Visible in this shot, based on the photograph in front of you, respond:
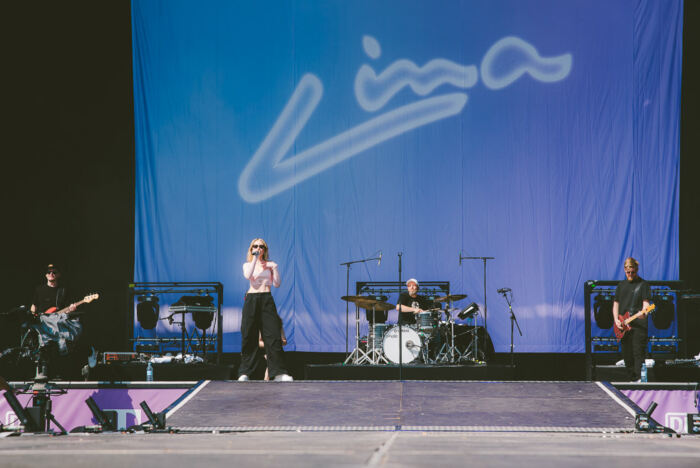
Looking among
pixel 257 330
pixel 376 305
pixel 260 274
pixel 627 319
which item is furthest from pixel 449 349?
pixel 260 274

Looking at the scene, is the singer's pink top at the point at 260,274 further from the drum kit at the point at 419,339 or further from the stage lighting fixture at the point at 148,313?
the stage lighting fixture at the point at 148,313

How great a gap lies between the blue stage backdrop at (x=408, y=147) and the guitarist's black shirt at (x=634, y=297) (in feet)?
4.10

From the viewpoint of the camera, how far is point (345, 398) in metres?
5.20

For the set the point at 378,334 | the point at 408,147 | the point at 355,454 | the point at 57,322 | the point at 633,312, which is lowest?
the point at 378,334

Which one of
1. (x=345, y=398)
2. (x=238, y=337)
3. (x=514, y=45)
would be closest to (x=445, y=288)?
(x=238, y=337)

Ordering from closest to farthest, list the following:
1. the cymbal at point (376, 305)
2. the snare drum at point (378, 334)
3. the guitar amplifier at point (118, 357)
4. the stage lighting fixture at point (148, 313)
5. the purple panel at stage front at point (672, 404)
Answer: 1. the purple panel at stage front at point (672, 404)
2. the guitar amplifier at point (118, 357)
3. the cymbal at point (376, 305)
4. the snare drum at point (378, 334)
5. the stage lighting fixture at point (148, 313)

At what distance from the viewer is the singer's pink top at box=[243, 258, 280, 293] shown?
6910 mm

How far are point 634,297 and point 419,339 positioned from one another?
2532mm

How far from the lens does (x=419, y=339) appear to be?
28.7 feet

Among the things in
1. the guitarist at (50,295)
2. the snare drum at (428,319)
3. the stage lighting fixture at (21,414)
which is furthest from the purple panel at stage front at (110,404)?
the snare drum at (428,319)

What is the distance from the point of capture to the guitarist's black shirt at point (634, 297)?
315 inches

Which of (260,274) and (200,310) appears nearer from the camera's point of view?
(260,274)

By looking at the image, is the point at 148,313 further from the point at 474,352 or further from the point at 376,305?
the point at 474,352

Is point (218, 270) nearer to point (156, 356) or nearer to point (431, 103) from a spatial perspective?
point (156, 356)
